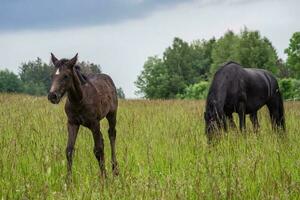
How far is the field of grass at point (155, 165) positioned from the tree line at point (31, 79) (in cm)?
7352

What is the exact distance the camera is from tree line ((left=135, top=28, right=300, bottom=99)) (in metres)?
51.9

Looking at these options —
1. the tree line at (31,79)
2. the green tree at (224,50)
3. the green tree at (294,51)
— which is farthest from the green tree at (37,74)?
the green tree at (294,51)

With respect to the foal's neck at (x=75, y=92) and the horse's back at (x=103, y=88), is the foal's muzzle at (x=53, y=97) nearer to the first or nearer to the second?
the foal's neck at (x=75, y=92)

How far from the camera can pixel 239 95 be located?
9.40 metres

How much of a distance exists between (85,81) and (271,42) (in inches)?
2678

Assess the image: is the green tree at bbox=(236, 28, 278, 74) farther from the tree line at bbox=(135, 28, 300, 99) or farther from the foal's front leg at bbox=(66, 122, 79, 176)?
the foal's front leg at bbox=(66, 122, 79, 176)

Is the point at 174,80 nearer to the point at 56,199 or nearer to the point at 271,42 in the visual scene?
the point at 271,42

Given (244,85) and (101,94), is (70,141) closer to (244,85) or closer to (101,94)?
(101,94)

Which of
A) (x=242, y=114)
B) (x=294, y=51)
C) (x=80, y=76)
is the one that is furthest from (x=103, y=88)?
(x=294, y=51)

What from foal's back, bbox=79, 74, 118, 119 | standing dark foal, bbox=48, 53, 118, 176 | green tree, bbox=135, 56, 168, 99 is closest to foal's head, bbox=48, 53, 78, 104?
standing dark foal, bbox=48, 53, 118, 176

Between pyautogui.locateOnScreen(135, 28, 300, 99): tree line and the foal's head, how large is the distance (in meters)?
43.4

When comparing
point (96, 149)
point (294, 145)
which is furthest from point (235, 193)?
point (294, 145)

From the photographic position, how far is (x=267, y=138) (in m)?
6.82

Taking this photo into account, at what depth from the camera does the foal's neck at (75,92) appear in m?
5.61
